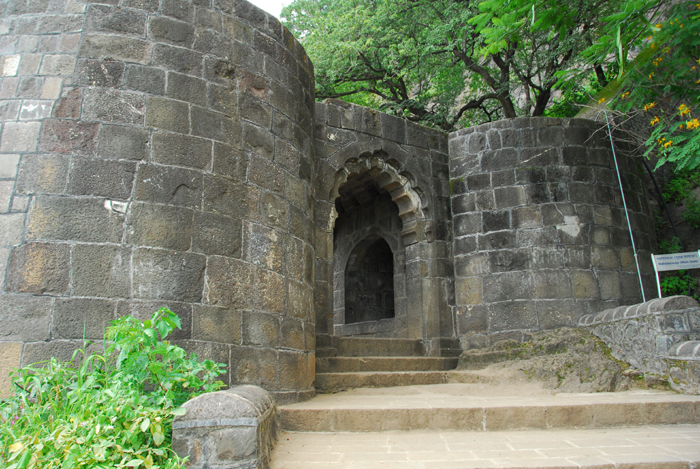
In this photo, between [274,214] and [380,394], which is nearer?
[274,214]

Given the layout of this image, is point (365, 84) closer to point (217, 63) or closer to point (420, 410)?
point (217, 63)

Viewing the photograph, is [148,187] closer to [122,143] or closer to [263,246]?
[122,143]

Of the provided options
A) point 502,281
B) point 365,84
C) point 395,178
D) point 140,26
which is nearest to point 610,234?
point 502,281

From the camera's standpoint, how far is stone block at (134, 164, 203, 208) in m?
3.73

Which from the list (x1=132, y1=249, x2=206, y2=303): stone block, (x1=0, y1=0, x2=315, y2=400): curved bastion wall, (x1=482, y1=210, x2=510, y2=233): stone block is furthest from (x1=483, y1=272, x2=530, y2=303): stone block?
(x1=132, y1=249, x2=206, y2=303): stone block

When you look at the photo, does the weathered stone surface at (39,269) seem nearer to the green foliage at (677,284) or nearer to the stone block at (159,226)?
the stone block at (159,226)

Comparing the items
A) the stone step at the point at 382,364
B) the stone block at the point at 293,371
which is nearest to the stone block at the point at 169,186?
the stone block at the point at 293,371

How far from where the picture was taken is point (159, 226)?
3705mm

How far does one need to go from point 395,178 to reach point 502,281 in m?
1.97

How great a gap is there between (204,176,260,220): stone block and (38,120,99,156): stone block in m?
0.84

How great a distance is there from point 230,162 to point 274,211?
1.82ft

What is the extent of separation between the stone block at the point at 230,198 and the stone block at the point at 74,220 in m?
0.66

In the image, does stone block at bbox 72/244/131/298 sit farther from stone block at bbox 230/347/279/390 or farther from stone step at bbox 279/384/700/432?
stone step at bbox 279/384/700/432

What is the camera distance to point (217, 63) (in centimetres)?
433
